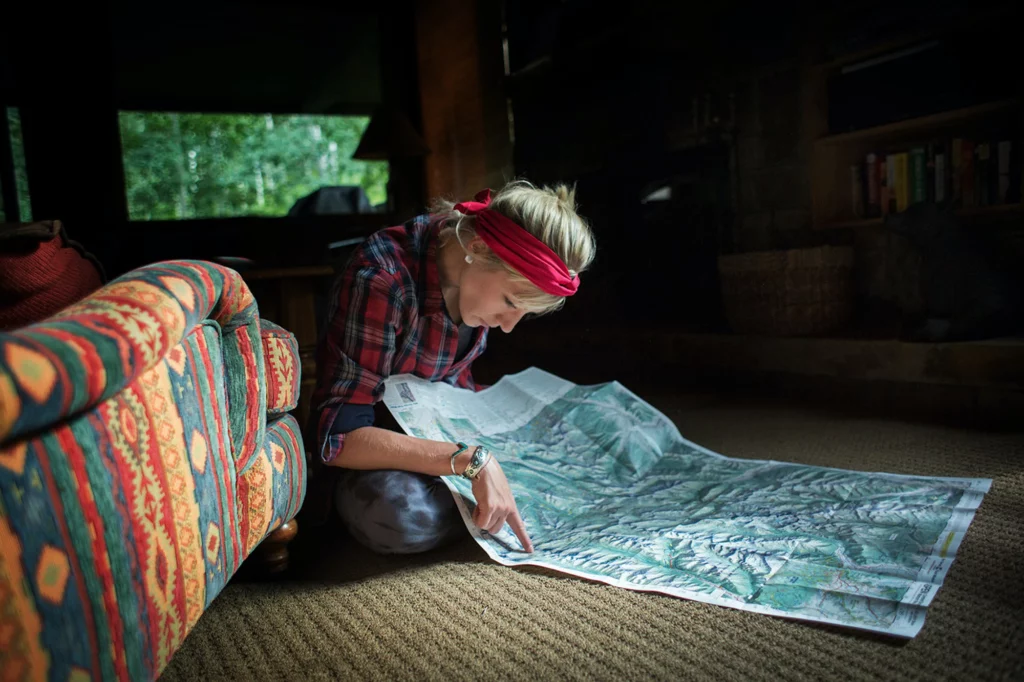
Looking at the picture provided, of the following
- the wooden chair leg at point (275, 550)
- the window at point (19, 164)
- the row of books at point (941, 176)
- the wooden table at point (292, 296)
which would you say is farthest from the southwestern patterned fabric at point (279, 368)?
the window at point (19, 164)

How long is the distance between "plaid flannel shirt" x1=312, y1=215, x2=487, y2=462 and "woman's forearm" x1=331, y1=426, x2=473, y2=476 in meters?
0.02

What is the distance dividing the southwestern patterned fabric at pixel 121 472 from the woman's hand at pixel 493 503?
0.35m

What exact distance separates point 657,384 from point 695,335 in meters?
0.30

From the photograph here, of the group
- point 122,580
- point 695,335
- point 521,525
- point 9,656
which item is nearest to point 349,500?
point 521,525

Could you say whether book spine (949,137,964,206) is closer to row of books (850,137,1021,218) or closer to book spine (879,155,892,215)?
row of books (850,137,1021,218)

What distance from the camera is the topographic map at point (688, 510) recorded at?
0.91 meters

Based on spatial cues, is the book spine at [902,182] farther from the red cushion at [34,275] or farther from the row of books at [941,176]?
the red cushion at [34,275]

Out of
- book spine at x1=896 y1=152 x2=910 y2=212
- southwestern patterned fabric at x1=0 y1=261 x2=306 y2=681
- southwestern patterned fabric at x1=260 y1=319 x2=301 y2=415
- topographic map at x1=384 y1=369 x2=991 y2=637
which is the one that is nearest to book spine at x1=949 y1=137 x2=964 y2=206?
book spine at x1=896 y1=152 x2=910 y2=212

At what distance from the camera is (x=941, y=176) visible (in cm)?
215

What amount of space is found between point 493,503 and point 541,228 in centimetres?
42

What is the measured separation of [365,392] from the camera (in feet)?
3.60

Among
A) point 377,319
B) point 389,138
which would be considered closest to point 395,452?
point 377,319

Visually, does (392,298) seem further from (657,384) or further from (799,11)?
(799,11)

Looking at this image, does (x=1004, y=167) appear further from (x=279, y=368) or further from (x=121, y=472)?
(x=121, y=472)
